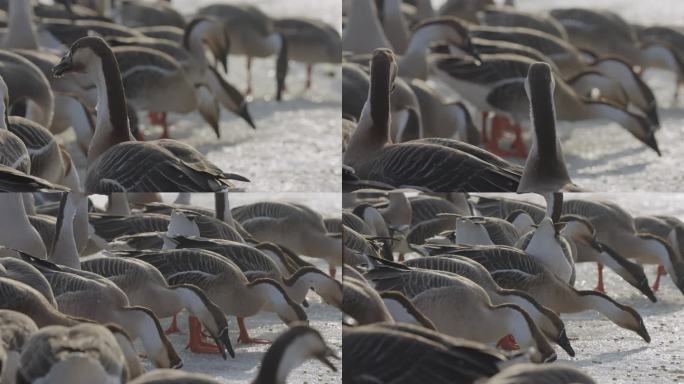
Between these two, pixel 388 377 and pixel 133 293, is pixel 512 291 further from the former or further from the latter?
pixel 133 293

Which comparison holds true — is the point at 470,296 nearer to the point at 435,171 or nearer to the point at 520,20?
the point at 435,171

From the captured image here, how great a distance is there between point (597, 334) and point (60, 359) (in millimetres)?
1914

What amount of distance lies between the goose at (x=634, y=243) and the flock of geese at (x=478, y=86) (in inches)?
18.8

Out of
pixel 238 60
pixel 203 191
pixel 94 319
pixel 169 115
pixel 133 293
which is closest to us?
pixel 94 319

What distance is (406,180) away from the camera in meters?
5.06

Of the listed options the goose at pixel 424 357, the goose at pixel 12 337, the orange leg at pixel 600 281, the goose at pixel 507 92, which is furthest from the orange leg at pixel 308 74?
the goose at pixel 424 357

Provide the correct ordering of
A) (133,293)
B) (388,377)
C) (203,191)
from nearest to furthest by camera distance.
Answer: (388,377) → (133,293) → (203,191)

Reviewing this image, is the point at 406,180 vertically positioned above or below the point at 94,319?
above

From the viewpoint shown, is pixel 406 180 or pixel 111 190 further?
pixel 111 190

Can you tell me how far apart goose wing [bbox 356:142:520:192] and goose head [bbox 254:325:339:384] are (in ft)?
3.20

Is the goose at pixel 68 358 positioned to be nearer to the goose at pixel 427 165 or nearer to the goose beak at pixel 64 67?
the goose at pixel 427 165

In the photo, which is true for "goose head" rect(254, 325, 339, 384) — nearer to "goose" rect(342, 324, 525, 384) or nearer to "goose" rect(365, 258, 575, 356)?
"goose" rect(342, 324, 525, 384)

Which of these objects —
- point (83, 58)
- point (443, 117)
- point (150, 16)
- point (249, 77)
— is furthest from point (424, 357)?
point (150, 16)

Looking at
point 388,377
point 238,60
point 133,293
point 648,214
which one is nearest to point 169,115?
point 238,60
